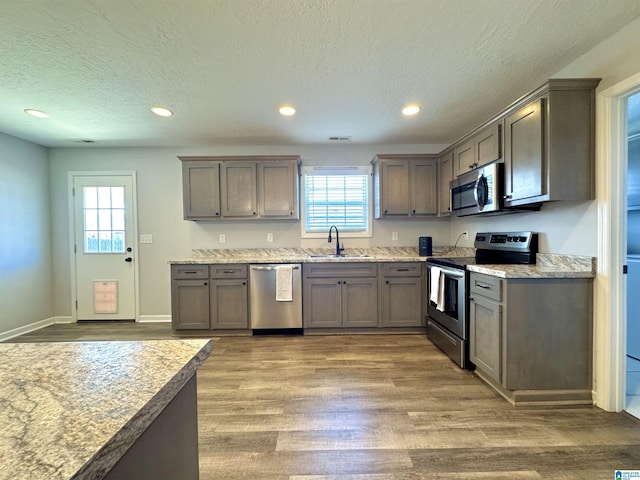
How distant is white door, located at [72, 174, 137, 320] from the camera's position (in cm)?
398

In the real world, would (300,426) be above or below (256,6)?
below

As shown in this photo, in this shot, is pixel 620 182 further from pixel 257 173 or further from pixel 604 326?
pixel 257 173

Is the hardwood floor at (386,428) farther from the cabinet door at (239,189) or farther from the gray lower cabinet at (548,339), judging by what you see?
the cabinet door at (239,189)

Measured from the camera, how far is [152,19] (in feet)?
5.49

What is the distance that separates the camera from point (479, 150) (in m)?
2.71

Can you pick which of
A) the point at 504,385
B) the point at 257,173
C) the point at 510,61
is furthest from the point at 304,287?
the point at 510,61

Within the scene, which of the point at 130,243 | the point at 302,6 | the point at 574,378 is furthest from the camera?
the point at 130,243

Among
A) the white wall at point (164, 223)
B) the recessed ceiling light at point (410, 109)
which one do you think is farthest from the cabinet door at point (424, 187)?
the recessed ceiling light at point (410, 109)

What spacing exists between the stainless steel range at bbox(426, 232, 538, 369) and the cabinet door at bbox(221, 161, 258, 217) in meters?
2.32

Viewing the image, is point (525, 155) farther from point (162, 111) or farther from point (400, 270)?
point (162, 111)

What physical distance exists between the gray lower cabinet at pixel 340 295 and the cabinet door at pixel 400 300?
0.12 m

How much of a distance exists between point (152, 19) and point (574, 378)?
3.56 m

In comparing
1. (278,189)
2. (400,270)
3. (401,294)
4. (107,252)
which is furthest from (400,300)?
(107,252)

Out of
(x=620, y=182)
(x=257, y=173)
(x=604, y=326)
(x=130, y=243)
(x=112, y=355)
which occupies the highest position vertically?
(x=257, y=173)
